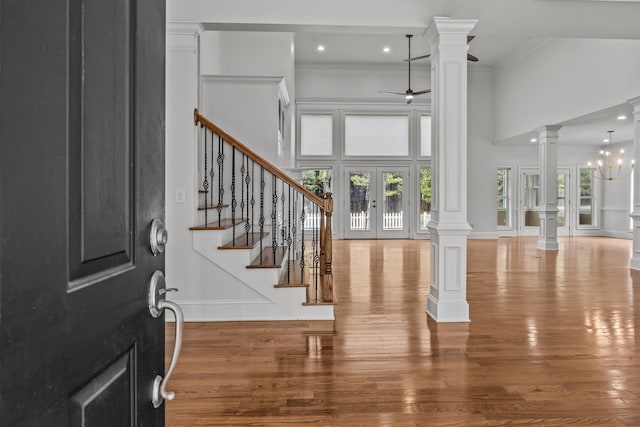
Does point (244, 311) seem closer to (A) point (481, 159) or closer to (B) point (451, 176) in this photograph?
(B) point (451, 176)

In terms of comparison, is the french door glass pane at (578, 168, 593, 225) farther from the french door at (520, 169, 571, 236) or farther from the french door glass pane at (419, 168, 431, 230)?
the french door glass pane at (419, 168, 431, 230)

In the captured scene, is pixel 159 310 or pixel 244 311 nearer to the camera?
pixel 159 310

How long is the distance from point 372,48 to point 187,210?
8.48 m

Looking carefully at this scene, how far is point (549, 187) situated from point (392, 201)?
13.6 ft

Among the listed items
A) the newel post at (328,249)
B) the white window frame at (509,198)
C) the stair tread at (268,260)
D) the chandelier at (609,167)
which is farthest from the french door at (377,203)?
the newel post at (328,249)

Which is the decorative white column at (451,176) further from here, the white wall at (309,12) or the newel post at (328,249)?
the newel post at (328,249)

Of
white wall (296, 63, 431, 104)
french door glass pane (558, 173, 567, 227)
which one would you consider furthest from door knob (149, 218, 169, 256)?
french door glass pane (558, 173, 567, 227)

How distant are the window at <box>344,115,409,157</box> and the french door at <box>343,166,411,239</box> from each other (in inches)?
19.6

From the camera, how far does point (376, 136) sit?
1204 centimetres

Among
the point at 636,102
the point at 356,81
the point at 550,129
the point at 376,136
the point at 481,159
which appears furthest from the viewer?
the point at 481,159

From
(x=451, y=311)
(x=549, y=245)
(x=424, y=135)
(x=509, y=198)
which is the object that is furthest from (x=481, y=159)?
(x=451, y=311)

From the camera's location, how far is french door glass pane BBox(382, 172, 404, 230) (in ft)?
39.9

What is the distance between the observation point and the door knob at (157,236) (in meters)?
0.91

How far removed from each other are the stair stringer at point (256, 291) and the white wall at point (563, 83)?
705cm
